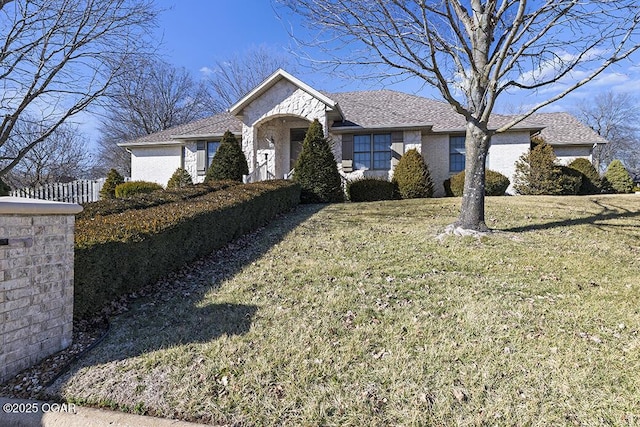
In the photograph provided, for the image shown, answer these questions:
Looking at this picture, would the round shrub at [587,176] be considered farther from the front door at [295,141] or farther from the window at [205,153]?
the window at [205,153]

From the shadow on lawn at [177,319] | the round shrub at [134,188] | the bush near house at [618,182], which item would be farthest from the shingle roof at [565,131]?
the round shrub at [134,188]

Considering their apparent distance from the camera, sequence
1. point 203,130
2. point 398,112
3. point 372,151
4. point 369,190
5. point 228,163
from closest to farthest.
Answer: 1. point 369,190
2. point 228,163
3. point 372,151
4. point 398,112
5. point 203,130

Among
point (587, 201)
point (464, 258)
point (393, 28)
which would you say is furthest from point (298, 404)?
point (587, 201)

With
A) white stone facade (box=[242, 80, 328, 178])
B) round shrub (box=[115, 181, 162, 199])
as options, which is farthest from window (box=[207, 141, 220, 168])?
round shrub (box=[115, 181, 162, 199])

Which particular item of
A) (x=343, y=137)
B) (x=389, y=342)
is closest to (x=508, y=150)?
(x=343, y=137)

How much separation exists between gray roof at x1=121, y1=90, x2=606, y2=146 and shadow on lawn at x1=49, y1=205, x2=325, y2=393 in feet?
37.5

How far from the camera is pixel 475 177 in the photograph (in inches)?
274

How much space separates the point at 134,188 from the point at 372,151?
11459mm

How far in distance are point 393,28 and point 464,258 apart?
4.13 meters

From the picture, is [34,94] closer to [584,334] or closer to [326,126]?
[326,126]

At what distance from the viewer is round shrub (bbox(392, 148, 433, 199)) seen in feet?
46.6

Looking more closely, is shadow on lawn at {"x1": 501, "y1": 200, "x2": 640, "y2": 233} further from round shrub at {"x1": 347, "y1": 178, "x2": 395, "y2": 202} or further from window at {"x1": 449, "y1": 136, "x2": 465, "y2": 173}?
window at {"x1": 449, "y1": 136, "x2": 465, "y2": 173}

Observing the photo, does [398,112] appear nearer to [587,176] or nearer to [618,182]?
[587,176]

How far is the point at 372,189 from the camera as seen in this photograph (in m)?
14.0
